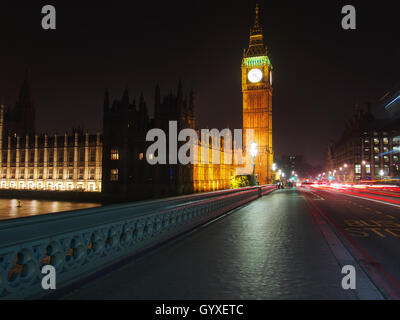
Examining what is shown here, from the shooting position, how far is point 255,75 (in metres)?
114

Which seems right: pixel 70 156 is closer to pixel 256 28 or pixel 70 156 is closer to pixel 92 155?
pixel 92 155

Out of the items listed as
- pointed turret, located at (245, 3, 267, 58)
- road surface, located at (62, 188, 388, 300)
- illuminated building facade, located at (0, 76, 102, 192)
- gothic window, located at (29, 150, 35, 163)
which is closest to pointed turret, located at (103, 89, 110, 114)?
illuminated building facade, located at (0, 76, 102, 192)

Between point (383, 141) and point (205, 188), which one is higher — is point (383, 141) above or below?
above

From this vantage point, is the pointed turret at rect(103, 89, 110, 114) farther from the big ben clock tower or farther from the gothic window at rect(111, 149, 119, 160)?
the big ben clock tower

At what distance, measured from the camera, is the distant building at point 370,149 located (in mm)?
116250

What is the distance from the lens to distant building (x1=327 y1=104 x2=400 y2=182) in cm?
11625

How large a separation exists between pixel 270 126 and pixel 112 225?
10889 cm

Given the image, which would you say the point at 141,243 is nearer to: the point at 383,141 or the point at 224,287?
the point at 224,287

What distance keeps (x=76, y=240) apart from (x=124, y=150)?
57.8 metres

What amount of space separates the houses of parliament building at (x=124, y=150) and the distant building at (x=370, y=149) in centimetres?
3860

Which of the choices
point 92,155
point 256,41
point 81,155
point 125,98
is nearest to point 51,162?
point 81,155

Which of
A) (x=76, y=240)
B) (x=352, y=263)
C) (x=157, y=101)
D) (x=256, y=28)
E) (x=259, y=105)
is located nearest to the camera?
(x=76, y=240)
